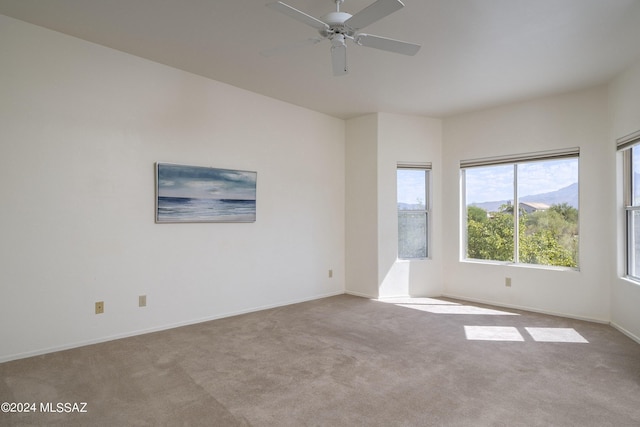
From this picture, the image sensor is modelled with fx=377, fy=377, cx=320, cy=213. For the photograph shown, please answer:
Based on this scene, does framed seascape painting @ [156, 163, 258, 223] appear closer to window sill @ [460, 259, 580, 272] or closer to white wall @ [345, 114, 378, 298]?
white wall @ [345, 114, 378, 298]

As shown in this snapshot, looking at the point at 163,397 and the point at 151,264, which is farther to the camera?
the point at 151,264

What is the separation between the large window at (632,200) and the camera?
3740 mm

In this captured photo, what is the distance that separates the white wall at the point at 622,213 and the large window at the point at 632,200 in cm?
5

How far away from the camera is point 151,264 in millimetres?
3736

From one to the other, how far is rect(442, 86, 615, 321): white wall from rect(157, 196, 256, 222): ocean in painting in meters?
2.92

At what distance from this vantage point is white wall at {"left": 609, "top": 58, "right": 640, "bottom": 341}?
141 inches

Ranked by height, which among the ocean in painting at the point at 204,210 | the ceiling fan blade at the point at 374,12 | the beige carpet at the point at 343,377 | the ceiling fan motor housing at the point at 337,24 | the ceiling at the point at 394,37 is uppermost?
the ceiling at the point at 394,37

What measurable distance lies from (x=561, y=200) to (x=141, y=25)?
15.9 ft

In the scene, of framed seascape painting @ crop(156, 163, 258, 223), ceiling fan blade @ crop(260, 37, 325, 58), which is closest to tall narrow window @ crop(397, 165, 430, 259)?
framed seascape painting @ crop(156, 163, 258, 223)

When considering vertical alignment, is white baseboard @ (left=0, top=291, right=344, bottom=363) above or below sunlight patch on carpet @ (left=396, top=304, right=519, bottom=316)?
above

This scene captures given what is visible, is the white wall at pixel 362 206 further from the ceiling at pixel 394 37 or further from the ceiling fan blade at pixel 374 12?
the ceiling fan blade at pixel 374 12

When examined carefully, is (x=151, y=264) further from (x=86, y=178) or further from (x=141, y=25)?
(x=141, y=25)

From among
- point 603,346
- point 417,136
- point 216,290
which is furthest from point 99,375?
point 417,136

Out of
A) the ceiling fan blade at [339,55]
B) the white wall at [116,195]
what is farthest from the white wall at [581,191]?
the ceiling fan blade at [339,55]
